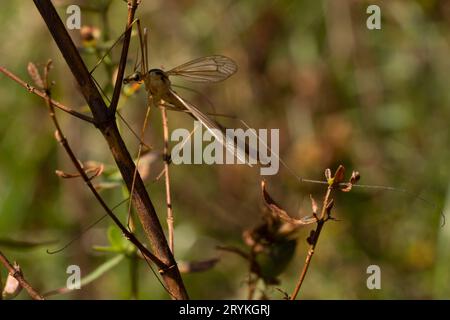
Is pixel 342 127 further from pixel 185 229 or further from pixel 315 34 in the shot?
pixel 185 229

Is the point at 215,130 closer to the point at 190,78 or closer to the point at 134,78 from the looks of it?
the point at 134,78

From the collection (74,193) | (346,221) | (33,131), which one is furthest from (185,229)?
(33,131)

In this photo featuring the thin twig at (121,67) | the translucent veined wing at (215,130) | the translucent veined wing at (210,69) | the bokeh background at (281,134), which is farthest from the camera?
the bokeh background at (281,134)

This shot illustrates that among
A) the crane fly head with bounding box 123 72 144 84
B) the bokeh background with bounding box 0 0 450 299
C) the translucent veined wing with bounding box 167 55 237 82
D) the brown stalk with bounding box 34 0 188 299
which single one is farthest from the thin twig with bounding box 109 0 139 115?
the bokeh background with bounding box 0 0 450 299

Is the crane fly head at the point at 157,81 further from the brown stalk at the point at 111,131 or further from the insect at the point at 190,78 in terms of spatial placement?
the brown stalk at the point at 111,131

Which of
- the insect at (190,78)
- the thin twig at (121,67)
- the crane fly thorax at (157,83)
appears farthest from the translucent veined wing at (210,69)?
the thin twig at (121,67)

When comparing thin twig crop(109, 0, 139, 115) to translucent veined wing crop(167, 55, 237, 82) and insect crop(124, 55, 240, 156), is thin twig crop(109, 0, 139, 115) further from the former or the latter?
translucent veined wing crop(167, 55, 237, 82)
